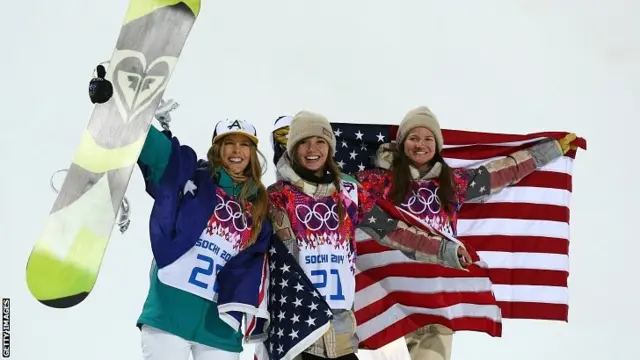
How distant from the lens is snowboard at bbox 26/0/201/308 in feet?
10.9

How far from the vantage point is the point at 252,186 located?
3.69 metres

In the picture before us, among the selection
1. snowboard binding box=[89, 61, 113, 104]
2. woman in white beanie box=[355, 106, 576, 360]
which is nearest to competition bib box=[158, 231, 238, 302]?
snowboard binding box=[89, 61, 113, 104]

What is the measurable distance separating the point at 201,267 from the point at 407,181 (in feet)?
3.02

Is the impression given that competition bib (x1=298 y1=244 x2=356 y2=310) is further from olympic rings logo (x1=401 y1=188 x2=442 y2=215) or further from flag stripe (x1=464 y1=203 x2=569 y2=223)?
flag stripe (x1=464 y1=203 x2=569 y2=223)

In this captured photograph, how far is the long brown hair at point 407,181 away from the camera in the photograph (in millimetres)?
4129

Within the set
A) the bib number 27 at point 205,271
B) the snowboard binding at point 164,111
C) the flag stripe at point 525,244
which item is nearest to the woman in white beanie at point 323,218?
the bib number 27 at point 205,271

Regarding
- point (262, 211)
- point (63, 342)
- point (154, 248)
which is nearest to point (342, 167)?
point (262, 211)

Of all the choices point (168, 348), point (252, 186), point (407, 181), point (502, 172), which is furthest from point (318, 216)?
point (502, 172)

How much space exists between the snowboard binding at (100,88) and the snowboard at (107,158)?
0.07 meters

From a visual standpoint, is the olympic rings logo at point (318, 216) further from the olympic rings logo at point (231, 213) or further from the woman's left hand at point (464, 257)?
the woman's left hand at point (464, 257)

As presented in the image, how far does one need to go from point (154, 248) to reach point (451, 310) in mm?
1228

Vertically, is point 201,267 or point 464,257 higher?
point 464,257

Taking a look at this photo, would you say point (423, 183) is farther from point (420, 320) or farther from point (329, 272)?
point (329, 272)

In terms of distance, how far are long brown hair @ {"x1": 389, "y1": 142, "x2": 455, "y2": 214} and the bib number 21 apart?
0.53 meters
